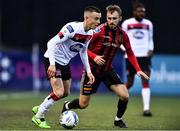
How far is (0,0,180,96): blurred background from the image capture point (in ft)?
67.3

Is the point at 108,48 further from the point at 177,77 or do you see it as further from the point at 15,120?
the point at 177,77

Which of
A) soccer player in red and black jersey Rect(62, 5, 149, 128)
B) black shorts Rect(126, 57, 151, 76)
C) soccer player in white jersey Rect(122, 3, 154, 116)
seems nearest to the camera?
soccer player in red and black jersey Rect(62, 5, 149, 128)

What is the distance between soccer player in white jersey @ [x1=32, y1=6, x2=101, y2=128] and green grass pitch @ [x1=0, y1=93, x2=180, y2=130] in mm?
412

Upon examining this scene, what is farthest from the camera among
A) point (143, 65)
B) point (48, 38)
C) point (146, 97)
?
point (48, 38)

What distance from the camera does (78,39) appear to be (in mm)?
10656

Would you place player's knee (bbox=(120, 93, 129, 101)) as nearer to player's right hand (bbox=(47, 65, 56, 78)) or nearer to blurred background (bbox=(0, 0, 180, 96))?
player's right hand (bbox=(47, 65, 56, 78))

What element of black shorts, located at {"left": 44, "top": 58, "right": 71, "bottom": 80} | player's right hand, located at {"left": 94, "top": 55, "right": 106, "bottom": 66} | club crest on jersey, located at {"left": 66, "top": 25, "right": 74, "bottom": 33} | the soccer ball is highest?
club crest on jersey, located at {"left": 66, "top": 25, "right": 74, "bottom": 33}

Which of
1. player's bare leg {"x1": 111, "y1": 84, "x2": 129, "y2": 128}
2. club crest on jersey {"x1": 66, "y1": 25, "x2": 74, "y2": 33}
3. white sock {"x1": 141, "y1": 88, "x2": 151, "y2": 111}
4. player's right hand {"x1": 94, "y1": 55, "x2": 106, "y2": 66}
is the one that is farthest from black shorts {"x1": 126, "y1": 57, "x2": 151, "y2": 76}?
club crest on jersey {"x1": 66, "y1": 25, "x2": 74, "y2": 33}

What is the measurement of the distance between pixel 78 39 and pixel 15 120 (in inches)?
81.4

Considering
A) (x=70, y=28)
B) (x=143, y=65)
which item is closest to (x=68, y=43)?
(x=70, y=28)

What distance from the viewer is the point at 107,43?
11016 mm

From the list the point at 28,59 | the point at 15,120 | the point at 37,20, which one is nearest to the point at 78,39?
the point at 15,120

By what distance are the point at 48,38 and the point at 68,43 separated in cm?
1129

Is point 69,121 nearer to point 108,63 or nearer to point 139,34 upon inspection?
point 108,63
